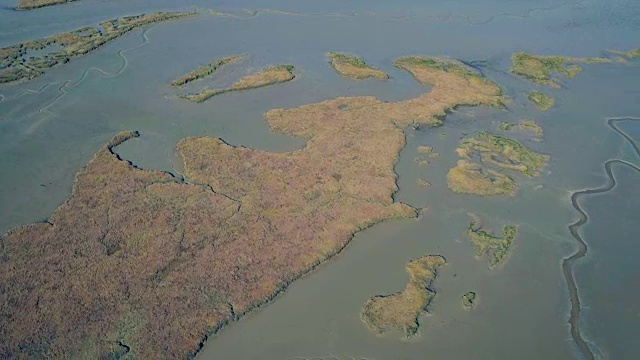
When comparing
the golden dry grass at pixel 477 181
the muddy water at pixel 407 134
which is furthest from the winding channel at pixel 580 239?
the golden dry grass at pixel 477 181

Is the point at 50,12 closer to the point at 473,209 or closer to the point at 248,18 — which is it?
the point at 248,18

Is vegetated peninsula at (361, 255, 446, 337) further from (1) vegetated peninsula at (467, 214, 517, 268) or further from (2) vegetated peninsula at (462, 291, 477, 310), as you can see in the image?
(1) vegetated peninsula at (467, 214, 517, 268)

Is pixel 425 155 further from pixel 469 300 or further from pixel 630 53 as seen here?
pixel 630 53

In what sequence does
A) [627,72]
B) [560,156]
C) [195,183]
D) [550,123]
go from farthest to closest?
[627,72] < [550,123] < [560,156] < [195,183]

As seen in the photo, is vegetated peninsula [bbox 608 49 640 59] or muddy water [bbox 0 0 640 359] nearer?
muddy water [bbox 0 0 640 359]

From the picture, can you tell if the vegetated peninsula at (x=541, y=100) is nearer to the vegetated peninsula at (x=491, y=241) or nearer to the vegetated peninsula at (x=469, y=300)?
the vegetated peninsula at (x=491, y=241)

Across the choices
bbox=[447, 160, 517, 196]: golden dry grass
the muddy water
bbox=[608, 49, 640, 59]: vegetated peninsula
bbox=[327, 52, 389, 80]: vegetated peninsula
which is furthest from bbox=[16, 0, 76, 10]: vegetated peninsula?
bbox=[608, 49, 640, 59]: vegetated peninsula

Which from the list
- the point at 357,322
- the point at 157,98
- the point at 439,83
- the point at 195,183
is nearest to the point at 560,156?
the point at 439,83
